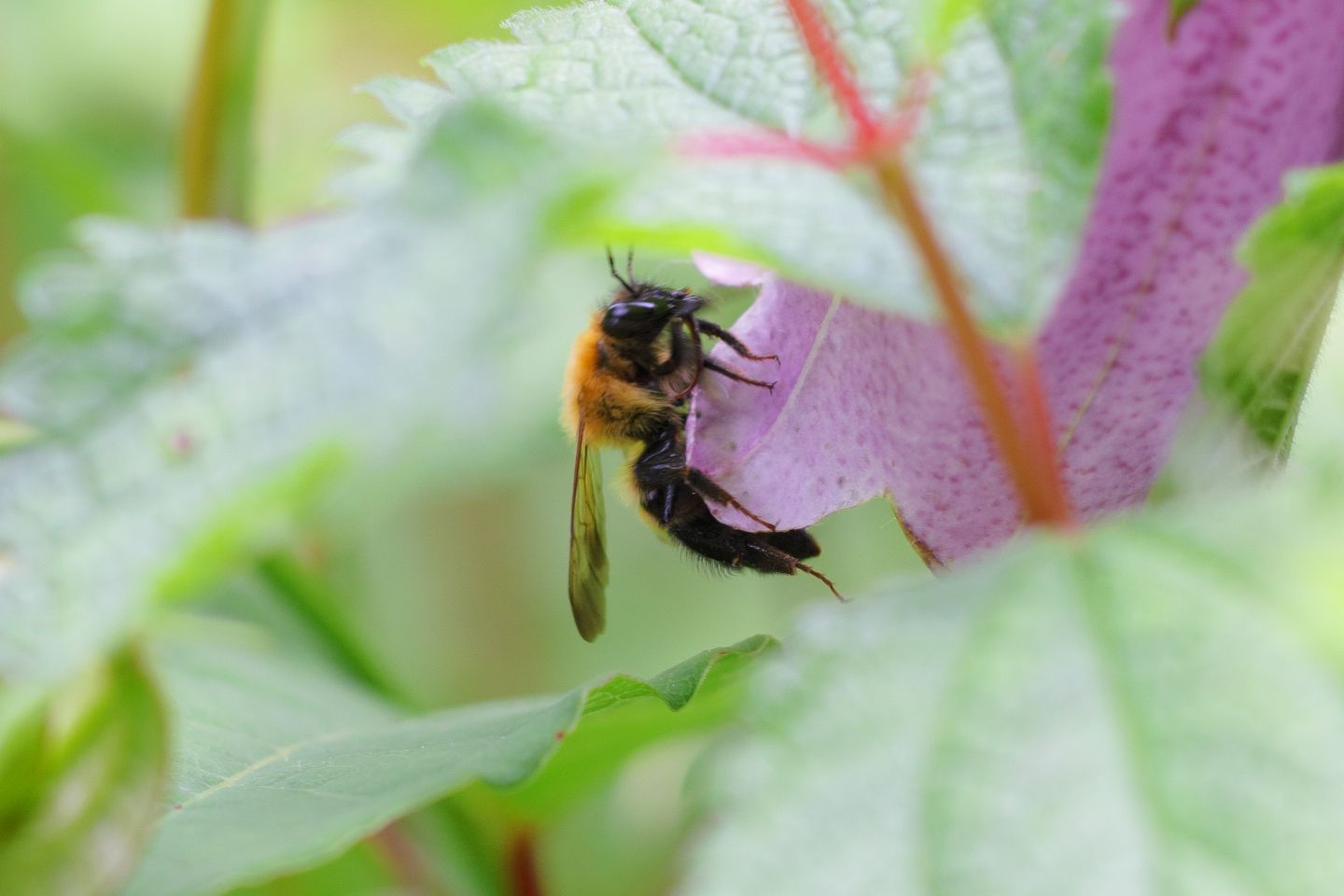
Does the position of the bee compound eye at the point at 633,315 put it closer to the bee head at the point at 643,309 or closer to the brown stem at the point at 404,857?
the bee head at the point at 643,309

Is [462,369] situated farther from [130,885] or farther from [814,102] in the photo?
[130,885]

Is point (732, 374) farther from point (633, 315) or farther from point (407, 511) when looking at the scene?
point (407, 511)

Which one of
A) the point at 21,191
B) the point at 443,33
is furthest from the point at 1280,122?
the point at 443,33

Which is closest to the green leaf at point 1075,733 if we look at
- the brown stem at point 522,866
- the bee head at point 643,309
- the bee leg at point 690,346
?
the bee leg at point 690,346

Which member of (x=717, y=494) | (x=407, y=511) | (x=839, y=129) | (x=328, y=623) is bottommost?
(x=407, y=511)

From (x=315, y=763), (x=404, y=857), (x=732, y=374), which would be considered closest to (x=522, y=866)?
(x=404, y=857)
